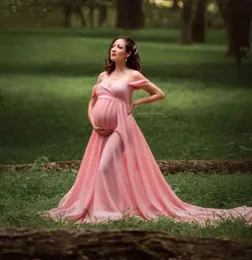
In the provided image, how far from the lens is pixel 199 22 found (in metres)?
11.5

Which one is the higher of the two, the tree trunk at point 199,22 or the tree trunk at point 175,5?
the tree trunk at point 175,5

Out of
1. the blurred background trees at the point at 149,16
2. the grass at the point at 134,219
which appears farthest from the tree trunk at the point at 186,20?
the grass at the point at 134,219

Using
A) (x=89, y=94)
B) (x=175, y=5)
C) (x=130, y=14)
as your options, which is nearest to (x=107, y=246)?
(x=89, y=94)

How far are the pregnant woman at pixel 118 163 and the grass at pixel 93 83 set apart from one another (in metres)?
2.78

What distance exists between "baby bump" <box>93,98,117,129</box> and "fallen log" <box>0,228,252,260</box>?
159cm

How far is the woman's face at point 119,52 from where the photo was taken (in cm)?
817

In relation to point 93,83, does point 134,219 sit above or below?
A: below

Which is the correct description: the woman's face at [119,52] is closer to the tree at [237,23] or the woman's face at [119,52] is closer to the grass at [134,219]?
the grass at [134,219]

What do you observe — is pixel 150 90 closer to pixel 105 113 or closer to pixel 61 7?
pixel 105 113

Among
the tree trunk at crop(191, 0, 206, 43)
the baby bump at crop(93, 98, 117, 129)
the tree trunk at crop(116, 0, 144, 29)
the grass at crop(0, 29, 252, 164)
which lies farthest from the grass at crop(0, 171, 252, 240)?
the tree trunk at crop(116, 0, 144, 29)

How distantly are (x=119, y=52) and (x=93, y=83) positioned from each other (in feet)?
10.2

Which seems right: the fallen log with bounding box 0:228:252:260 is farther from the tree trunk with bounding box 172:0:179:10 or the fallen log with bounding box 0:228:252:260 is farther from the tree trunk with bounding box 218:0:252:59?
the tree trunk with bounding box 172:0:179:10

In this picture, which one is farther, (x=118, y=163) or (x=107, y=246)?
(x=118, y=163)

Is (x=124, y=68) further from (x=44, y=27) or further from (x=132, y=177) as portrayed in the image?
(x=44, y=27)
